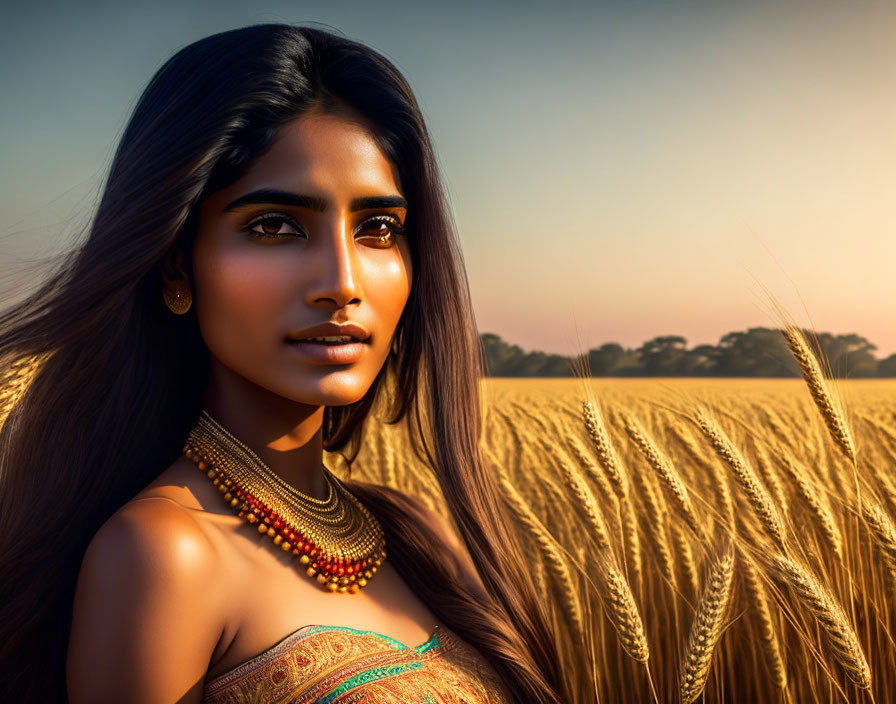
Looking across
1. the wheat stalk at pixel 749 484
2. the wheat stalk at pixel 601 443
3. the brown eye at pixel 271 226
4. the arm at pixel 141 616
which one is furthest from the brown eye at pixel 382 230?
the wheat stalk at pixel 749 484

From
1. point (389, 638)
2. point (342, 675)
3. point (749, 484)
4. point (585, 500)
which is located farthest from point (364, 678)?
point (749, 484)

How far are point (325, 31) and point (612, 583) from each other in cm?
137

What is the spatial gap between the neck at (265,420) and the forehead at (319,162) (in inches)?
14.8

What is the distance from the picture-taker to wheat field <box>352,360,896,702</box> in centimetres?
186

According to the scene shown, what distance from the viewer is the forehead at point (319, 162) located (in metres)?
1.41

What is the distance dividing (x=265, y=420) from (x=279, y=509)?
6.7 inches

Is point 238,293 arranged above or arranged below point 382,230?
below

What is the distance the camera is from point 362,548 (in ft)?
5.41

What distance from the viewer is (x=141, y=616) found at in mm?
1210

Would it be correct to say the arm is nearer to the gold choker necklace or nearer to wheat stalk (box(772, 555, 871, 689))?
the gold choker necklace

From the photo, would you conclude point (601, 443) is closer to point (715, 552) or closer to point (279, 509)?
point (715, 552)

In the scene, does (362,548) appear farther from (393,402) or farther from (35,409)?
(35,409)

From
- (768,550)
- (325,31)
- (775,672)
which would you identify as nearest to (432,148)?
(325,31)

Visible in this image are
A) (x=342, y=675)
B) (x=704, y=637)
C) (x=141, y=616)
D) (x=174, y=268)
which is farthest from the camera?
(x=704, y=637)
